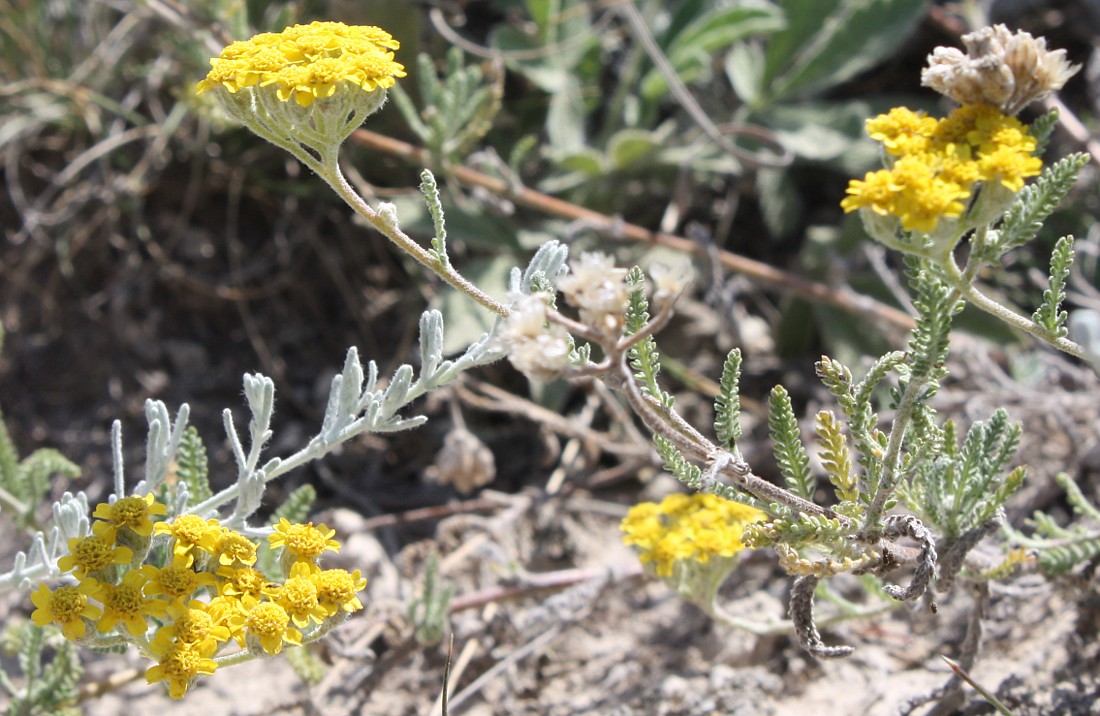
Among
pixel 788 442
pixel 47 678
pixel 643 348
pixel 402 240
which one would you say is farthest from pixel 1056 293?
pixel 47 678

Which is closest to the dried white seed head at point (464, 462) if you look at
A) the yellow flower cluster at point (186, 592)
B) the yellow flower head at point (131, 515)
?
the yellow flower cluster at point (186, 592)

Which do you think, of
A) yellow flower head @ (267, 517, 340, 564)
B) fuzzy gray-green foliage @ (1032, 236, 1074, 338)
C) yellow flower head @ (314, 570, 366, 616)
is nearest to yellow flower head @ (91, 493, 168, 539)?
yellow flower head @ (267, 517, 340, 564)

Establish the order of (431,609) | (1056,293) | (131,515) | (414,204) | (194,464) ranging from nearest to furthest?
(1056,293)
(131,515)
(194,464)
(431,609)
(414,204)

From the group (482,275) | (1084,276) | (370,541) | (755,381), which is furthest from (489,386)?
(1084,276)

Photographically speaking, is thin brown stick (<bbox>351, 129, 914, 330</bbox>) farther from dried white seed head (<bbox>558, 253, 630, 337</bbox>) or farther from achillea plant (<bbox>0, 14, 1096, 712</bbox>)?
dried white seed head (<bbox>558, 253, 630, 337</bbox>)

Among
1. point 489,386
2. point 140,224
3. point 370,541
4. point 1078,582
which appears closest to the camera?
point 1078,582

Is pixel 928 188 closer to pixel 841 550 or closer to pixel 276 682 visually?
pixel 841 550

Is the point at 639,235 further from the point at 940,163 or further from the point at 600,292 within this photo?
the point at 600,292
